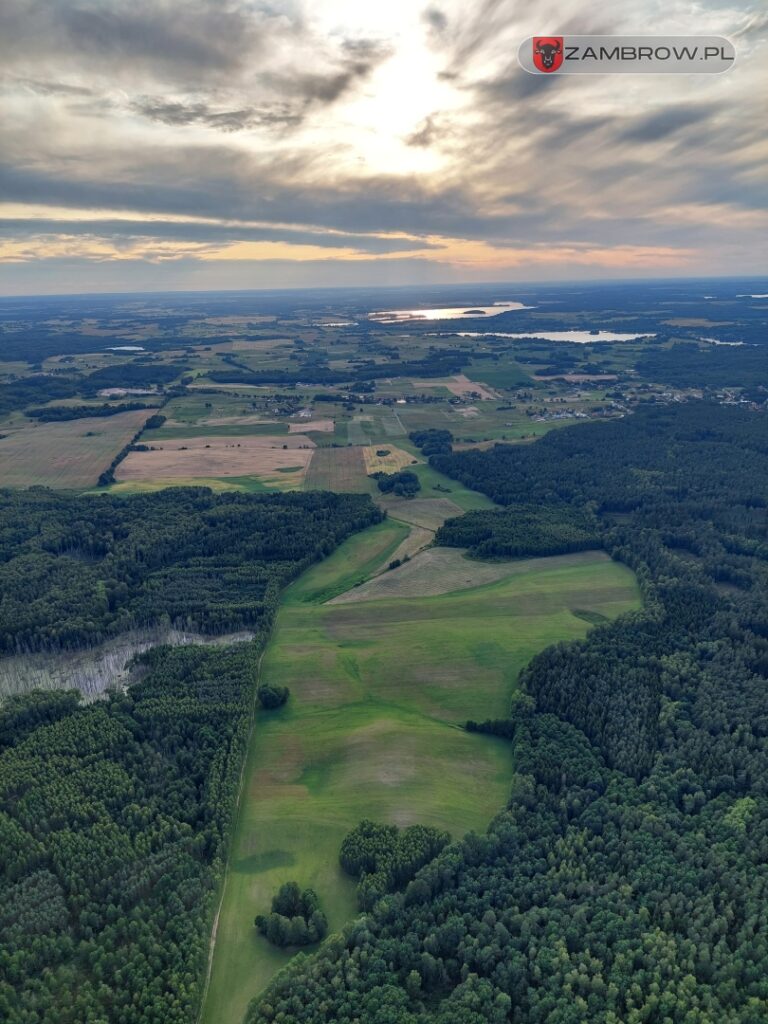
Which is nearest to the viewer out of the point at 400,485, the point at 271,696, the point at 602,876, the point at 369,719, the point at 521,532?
the point at 602,876

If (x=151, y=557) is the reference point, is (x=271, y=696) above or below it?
below

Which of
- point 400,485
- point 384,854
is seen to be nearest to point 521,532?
point 400,485

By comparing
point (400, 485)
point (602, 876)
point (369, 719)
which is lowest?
point (602, 876)

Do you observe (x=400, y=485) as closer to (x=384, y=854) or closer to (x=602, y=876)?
(x=384, y=854)

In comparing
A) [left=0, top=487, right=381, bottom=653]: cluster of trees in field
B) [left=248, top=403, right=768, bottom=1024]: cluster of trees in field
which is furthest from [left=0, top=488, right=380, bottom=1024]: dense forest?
[left=248, top=403, right=768, bottom=1024]: cluster of trees in field

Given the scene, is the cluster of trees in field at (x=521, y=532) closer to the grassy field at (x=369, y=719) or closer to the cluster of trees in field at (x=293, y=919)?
the grassy field at (x=369, y=719)

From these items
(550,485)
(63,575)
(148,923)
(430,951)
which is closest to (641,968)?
(430,951)

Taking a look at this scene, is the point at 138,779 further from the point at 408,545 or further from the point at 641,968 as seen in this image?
the point at 408,545
